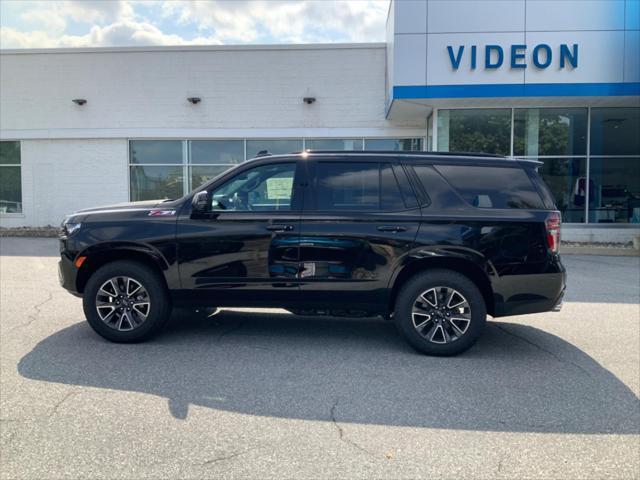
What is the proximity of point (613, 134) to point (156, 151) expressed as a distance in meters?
14.2

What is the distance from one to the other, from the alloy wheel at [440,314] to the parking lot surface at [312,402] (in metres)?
0.26

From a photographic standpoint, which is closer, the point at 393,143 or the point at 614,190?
the point at 614,190

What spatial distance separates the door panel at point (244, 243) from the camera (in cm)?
545

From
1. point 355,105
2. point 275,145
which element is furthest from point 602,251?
point 275,145

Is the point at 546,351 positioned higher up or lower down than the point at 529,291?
lower down

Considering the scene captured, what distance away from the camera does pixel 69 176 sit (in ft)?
60.7

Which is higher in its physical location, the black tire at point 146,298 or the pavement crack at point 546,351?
the black tire at point 146,298

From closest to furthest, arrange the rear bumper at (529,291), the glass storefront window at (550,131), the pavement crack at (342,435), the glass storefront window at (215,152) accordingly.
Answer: the pavement crack at (342,435)
the rear bumper at (529,291)
the glass storefront window at (550,131)
the glass storefront window at (215,152)

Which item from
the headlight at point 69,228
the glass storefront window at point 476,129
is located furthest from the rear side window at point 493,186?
the glass storefront window at point 476,129

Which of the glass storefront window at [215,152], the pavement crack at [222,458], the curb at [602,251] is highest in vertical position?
the glass storefront window at [215,152]

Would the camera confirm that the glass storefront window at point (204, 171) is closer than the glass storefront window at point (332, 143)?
No

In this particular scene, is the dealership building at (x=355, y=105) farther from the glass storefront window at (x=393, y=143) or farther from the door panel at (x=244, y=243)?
the door panel at (x=244, y=243)

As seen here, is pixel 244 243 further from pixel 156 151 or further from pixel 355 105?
pixel 156 151

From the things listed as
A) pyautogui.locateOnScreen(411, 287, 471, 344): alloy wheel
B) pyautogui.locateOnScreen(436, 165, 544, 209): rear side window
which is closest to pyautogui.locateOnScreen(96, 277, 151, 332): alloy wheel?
pyautogui.locateOnScreen(411, 287, 471, 344): alloy wheel
